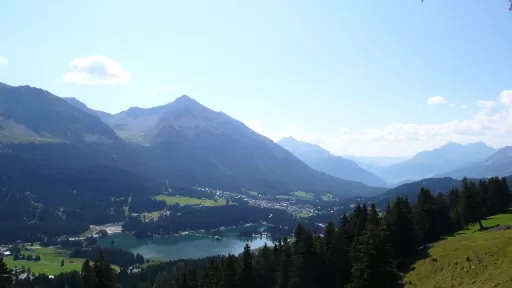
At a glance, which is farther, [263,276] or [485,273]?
[263,276]

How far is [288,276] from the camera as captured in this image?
66812 mm

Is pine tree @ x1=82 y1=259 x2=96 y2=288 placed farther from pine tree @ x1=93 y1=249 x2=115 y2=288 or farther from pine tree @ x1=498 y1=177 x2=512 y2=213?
pine tree @ x1=498 y1=177 x2=512 y2=213

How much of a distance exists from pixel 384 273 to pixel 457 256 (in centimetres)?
2850

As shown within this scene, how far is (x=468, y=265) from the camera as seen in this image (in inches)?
1843

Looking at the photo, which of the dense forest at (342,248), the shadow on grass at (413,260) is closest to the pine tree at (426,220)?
the dense forest at (342,248)

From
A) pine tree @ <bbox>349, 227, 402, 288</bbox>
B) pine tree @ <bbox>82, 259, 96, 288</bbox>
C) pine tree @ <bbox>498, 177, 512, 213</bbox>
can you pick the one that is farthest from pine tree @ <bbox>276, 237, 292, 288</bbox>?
pine tree @ <bbox>498, 177, 512, 213</bbox>

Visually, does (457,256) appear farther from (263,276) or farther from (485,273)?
(263,276)

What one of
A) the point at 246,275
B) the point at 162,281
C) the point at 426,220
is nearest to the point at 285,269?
the point at 246,275

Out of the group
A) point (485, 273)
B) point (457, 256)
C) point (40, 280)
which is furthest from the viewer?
point (40, 280)

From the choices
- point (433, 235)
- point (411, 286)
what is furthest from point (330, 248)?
point (433, 235)

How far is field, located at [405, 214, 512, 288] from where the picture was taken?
39562 mm

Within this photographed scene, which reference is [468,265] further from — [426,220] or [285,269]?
[426,220]

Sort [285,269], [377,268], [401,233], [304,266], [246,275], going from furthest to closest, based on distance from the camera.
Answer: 1. [401,233]
2. [285,269]
3. [246,275]
4. [304,266]
5. [377,268]

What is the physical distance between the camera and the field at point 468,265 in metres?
39.6
